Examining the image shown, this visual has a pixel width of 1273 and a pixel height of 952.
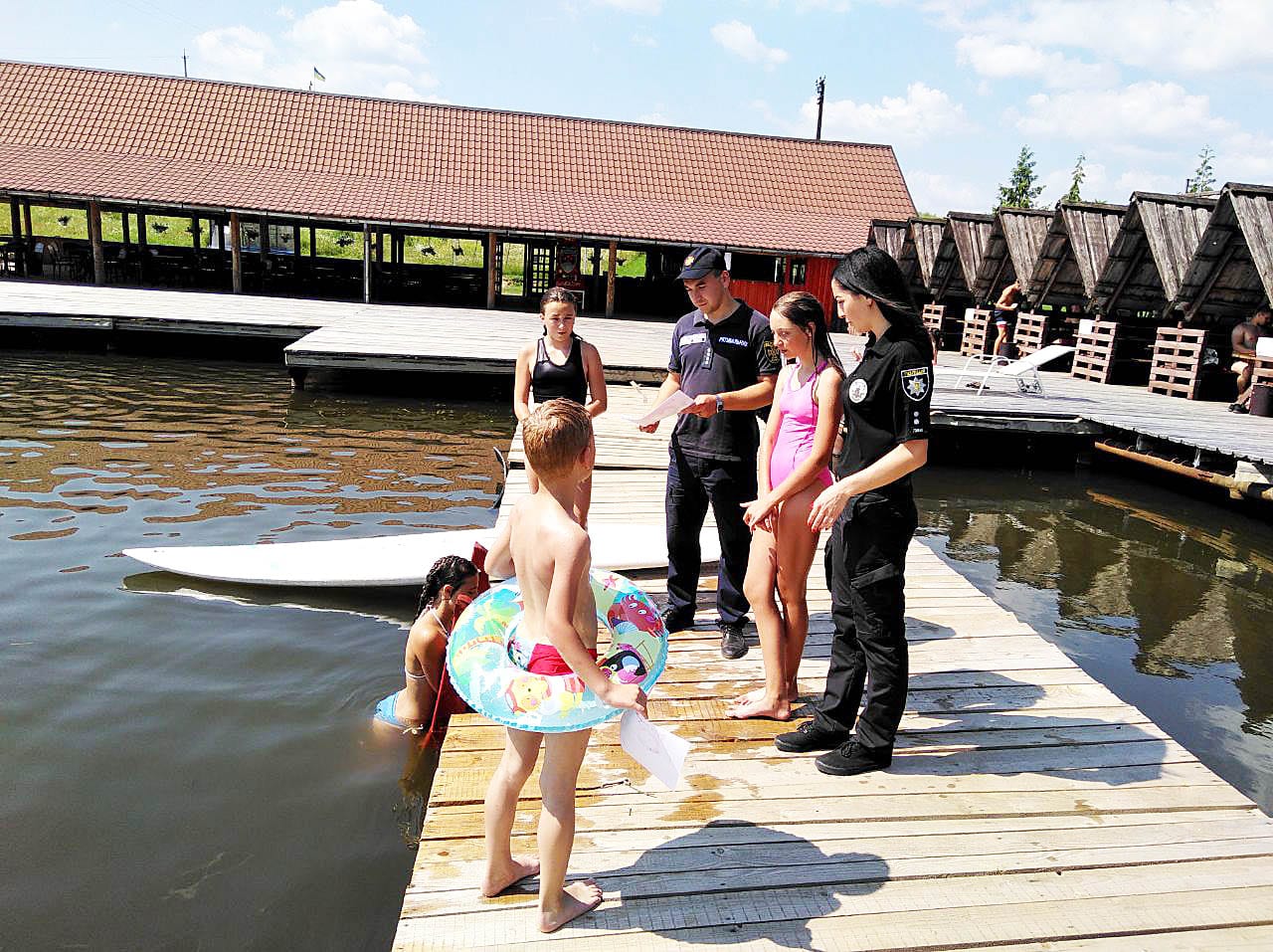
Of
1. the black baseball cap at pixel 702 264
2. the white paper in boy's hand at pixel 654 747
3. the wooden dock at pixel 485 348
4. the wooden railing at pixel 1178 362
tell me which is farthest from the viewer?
the wooden railing at pixel 1178 362

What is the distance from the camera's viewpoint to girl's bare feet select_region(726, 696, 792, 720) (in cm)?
392

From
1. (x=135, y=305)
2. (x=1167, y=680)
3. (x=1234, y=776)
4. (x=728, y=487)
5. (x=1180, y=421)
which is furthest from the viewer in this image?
(x=135, y=305)

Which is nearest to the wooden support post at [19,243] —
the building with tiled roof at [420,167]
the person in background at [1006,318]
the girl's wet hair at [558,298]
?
the building with tiled roof at [420,167]

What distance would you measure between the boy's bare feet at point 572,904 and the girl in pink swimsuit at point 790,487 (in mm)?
1330

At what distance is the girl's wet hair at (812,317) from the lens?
3658mm

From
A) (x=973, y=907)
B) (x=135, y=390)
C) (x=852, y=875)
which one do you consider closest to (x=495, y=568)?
(x=852, y=875)

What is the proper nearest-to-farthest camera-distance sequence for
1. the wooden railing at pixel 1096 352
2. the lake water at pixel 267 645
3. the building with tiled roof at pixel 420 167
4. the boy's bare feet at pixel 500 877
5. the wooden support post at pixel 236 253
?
1. the boy's bare feet at pixel 500 877
2. the lake water at pixel 267 645
3. the wooden railing at pixel 1096 352
4. the wooden support post at pixel 236 253
5. the building with tiled roof at pixel 420 167

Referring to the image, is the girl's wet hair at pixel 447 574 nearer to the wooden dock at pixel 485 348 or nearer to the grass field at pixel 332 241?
the wooden dock at pixel 485 348

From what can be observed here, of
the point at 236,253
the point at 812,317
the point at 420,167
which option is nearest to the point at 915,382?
the point at 812,317

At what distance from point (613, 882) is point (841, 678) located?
1.19m

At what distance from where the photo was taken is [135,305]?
62.7 ft

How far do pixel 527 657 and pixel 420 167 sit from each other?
85.8 feet

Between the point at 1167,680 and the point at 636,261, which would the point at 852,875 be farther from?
the point at 636,261

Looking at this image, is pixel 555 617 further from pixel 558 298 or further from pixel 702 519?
pixel 558 298
